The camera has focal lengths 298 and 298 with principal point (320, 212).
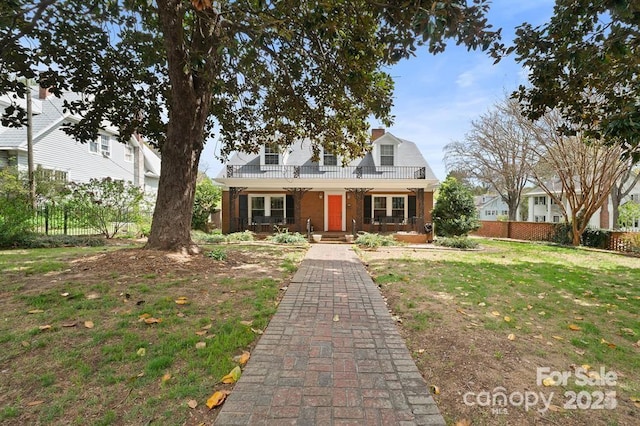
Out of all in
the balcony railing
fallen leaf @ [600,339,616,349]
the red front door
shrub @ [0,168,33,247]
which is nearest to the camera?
fallen leaf @ [600,339,616,349]

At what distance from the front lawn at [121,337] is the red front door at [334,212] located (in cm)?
1258

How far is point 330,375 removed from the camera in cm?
270

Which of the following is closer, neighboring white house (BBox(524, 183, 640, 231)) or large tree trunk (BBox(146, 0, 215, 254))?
large tree trunk (BBox(146, 0, 215, 254))

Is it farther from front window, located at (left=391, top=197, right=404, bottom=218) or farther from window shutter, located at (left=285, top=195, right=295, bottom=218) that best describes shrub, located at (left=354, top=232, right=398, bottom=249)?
window shutter, located at (left=285, top=195, right=295, bottom=218)

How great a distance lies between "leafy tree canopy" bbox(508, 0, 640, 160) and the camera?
4.17 m

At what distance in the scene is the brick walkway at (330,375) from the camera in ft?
7.21

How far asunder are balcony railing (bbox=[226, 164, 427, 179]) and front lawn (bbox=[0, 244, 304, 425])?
12.5m

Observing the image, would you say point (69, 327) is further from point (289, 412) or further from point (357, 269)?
point (357, 269)

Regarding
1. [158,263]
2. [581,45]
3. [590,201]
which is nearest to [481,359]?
[581,45]

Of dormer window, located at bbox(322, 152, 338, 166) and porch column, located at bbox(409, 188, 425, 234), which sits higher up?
dormer window, located at bbox(322, 152, 338, 166)

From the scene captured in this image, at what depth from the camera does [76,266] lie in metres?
6.02

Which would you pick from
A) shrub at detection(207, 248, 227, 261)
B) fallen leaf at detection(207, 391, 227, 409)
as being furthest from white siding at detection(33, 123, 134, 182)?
fallen leaf at detection(207, 391, 227, 409)

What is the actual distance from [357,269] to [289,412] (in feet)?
18.4

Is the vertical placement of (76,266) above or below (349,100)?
below
